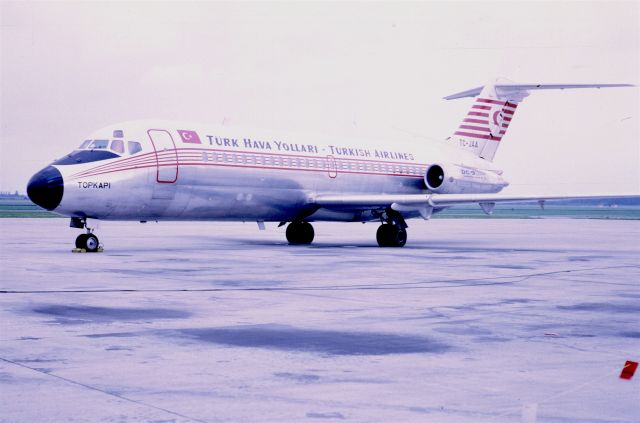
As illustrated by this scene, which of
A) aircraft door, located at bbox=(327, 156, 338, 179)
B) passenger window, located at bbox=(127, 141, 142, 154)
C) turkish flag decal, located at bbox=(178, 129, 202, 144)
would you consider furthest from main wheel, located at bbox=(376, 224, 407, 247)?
passenger window, located at bbox=(127, 141, 142, 154)

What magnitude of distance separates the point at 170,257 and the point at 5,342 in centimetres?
1135

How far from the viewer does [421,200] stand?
24.1 meters

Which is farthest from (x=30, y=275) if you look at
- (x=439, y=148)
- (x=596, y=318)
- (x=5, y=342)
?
(x=439, y=148)

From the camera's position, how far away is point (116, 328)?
8242mm

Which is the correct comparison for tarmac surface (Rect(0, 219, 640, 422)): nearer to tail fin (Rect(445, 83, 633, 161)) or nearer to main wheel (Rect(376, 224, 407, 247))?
main wheel (Rect(376, 224, 407, 247))

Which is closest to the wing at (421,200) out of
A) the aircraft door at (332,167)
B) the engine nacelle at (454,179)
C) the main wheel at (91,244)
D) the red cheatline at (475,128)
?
the aircraft door at (332,167)

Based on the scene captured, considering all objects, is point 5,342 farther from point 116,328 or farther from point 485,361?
point 485,361

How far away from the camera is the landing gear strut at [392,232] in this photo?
81.5ft

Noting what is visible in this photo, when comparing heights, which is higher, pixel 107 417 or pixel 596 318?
pixel 596 318

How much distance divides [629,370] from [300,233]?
806 inches

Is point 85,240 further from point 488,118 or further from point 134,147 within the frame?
point 488,118

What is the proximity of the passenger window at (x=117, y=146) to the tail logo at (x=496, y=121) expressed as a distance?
618 inches

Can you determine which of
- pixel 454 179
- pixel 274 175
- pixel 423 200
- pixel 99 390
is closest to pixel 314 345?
pixel 99 390

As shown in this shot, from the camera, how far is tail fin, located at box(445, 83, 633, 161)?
30859mm
